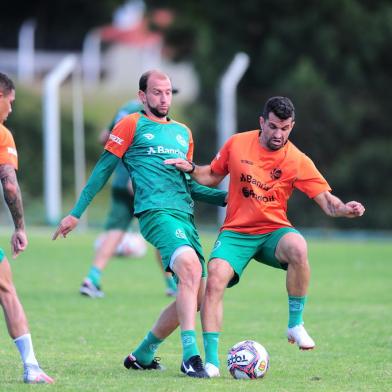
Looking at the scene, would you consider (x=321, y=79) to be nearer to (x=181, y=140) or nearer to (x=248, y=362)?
(x=181, y=140)

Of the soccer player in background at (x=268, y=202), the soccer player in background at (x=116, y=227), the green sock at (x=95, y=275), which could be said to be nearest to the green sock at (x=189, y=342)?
the soccer player in background at (x=268, y=202)

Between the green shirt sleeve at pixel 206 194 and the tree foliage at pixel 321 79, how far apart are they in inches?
825

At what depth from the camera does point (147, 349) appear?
773 cm

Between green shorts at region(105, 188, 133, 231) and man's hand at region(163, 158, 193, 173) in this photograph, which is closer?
man's hand at region(163, 158, 193, 173)

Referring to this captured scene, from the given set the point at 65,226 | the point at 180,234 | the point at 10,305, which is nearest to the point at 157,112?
the point at 180,234

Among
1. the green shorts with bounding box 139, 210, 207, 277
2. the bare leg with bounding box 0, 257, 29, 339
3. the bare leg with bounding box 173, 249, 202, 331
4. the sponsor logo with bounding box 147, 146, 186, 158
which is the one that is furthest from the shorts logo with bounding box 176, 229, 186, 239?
the bare leg with bounding box 0, 257, 29, 339

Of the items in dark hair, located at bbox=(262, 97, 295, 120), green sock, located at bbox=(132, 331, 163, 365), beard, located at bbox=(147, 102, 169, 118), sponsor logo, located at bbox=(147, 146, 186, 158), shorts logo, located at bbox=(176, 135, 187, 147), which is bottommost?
green sock, located at bbox=(132, 331, 163, 365)

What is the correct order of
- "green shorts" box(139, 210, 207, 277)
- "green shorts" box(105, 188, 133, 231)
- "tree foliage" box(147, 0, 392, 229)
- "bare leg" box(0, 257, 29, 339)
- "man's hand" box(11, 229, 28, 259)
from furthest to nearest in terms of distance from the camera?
"tree foliage" box(147, 0, 392, 229), "green shorts" box(105, 188, 133, 231), "green shorts" box(139, 210, 207, 277), "man's hand" box(11, 229, 28, 259), "bare leg" box(0, 257, 29, 339)

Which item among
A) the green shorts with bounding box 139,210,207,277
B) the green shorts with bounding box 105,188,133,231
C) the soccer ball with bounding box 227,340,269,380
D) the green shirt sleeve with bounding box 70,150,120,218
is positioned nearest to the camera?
the soccer ball with bounding box 227,340,269,380

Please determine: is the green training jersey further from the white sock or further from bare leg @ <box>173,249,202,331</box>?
the white sock

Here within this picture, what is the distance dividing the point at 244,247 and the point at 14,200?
1.80m

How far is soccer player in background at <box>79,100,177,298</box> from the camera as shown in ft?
41.1

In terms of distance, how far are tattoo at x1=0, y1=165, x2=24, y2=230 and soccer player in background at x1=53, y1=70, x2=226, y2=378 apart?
0.45 m

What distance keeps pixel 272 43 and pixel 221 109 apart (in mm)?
4959
